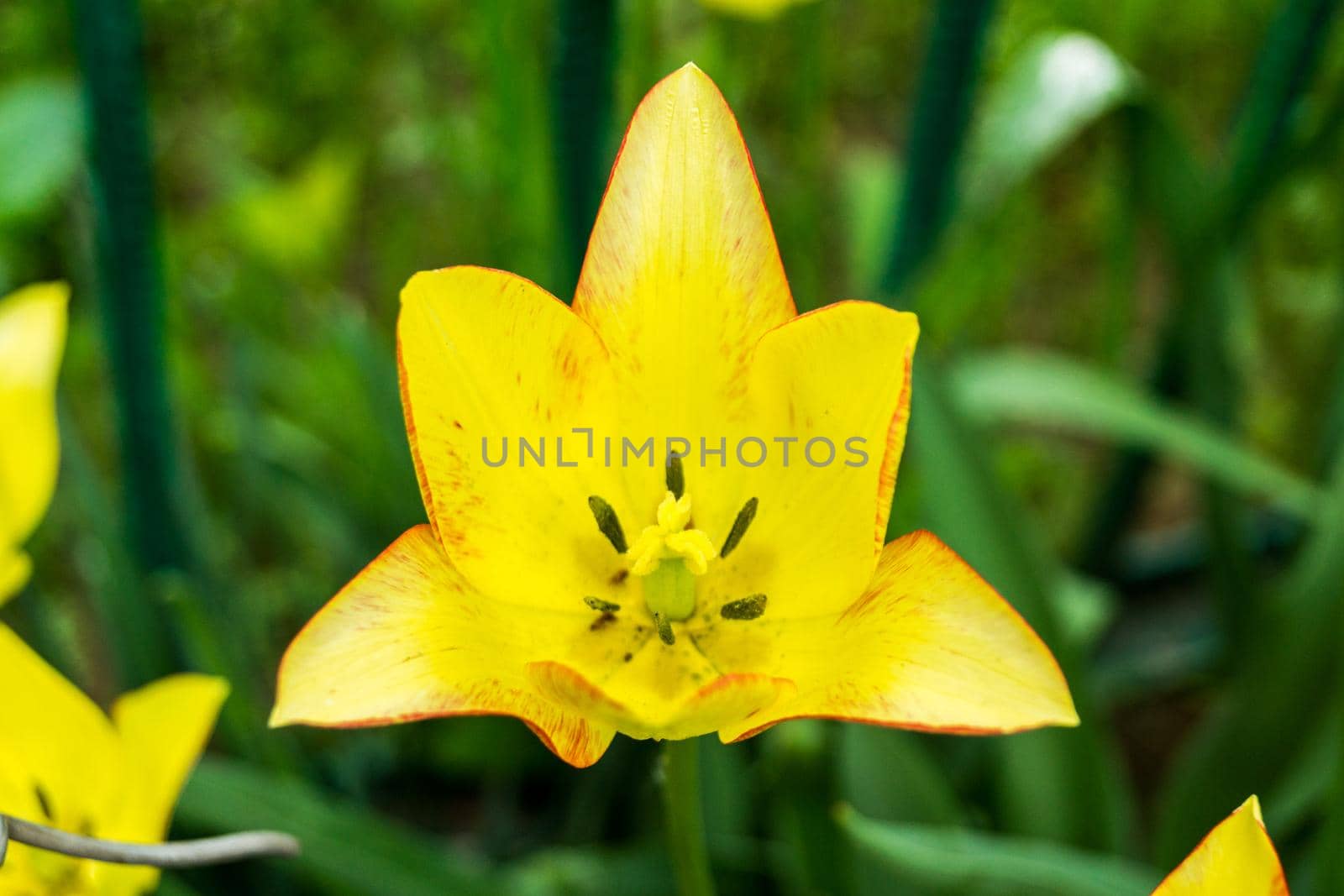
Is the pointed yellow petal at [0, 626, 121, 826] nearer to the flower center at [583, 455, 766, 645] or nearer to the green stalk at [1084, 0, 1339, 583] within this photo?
the flower center at [583, 455, 766, 645]

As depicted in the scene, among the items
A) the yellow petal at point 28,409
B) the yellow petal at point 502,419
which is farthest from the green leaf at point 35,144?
the yellow petal at point 502,419

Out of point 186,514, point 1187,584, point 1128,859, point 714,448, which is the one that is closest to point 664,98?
point 714,448

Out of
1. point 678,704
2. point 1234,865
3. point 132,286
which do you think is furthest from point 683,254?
point 132,286

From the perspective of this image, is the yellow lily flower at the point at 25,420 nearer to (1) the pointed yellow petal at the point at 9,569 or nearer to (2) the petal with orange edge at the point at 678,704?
(1) the pointed yellow petal at the point at 9,569

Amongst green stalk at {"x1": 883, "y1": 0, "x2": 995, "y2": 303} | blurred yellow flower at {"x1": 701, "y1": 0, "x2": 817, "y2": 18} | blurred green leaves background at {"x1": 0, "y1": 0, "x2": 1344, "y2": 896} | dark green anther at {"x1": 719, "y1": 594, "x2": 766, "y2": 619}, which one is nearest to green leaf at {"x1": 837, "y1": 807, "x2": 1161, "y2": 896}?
blurred green leaves background at {"x1": 0, "y1": 0, "x2": 1344, "y2": 896}

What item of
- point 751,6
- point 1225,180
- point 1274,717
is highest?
point 751,6

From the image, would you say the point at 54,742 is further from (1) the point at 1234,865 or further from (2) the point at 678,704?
(1) the point at 1234,865

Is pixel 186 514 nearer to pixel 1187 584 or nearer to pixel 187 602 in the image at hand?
pixel 187 602
